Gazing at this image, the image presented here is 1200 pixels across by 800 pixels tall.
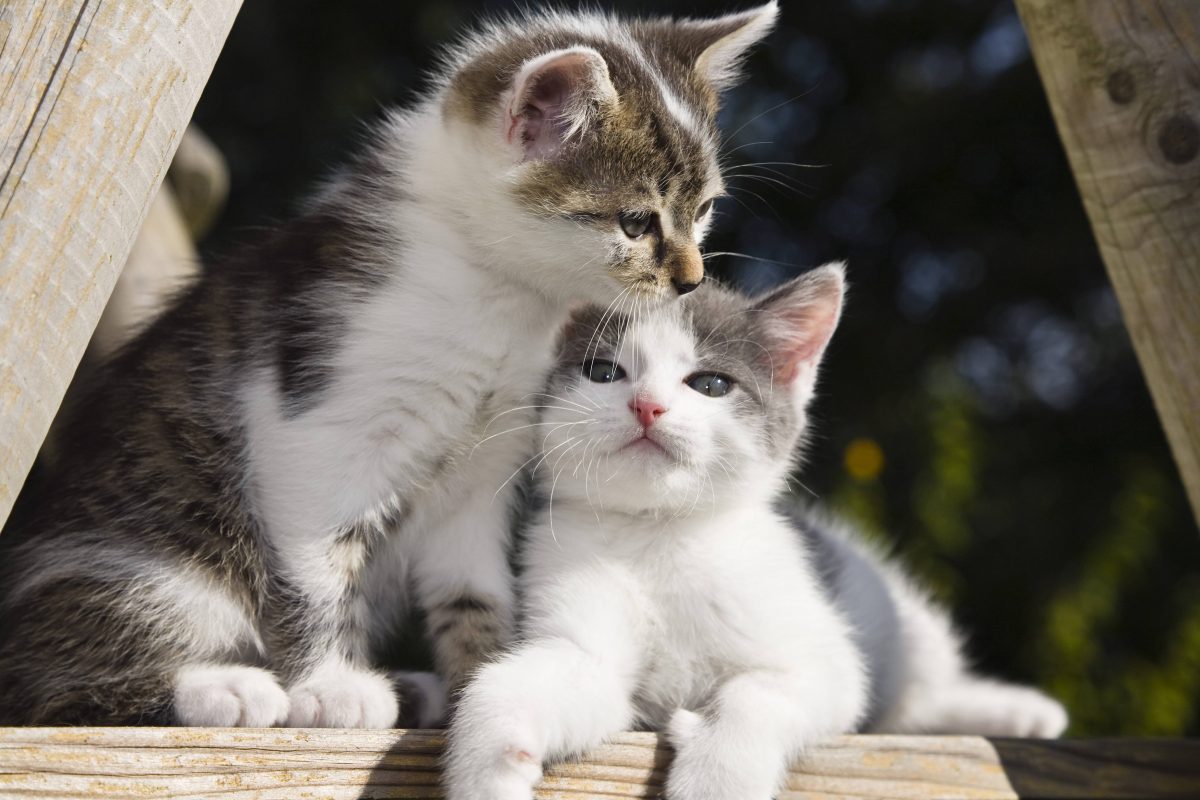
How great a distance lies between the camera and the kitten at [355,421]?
1443 mm

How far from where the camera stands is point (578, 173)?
60.8 inches

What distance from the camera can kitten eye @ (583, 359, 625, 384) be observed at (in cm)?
164

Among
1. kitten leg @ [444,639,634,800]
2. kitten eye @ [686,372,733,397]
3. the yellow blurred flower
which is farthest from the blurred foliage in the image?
kitten leg @ [444,639,634,800]

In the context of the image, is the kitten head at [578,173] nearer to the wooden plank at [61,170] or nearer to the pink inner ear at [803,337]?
the pink inner ear at [803,337]

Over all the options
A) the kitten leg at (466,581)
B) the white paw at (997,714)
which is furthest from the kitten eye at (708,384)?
the white paw at (997,714)

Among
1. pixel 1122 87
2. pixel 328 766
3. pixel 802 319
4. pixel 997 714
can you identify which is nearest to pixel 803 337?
pixel 802 319

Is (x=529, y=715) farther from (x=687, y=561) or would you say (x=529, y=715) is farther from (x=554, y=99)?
(x=554, y=99)

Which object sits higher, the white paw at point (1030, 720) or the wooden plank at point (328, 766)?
the wooden plank at point (328, 766)

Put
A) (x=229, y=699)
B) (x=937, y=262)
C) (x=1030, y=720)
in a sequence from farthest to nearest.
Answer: (x=937, y=262)
(x=1030, y=720)
(x=229, y=699)

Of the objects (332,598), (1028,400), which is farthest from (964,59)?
(332,598)

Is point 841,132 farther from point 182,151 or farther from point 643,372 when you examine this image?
point 643,372

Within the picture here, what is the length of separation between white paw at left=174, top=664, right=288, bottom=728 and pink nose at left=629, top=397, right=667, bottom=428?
22.6 inches

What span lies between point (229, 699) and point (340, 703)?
0.14 m

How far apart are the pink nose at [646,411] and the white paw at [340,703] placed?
0.49 meters
